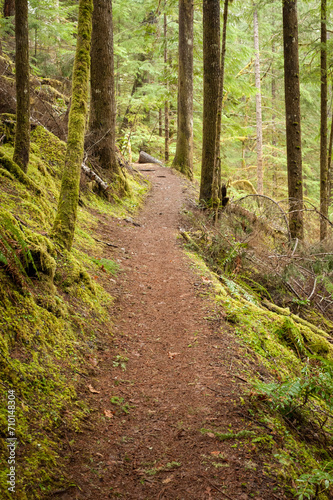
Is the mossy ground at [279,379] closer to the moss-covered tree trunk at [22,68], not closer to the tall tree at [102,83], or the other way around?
the moss-covered tree trunk at [22,68]

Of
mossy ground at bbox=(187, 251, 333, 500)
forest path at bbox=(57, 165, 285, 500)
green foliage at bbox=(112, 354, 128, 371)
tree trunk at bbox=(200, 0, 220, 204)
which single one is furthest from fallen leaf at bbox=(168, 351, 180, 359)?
tree trunk at bbox=(200, 0, 220, 204)

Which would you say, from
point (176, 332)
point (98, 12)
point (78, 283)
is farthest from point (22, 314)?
point (98, 12)

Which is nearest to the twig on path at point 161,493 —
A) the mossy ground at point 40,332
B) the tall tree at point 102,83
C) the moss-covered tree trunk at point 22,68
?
the mossy ground at point 40,332

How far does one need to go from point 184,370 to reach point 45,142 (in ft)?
21.3

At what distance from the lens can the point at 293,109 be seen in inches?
337

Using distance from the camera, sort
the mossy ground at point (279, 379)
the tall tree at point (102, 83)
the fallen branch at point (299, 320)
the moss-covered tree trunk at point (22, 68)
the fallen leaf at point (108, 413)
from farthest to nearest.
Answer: the tall tree at point (102, 83)
the fallen branch at point (299, 320)
the moss-covered tree trunk at point (22, 68)
the fallen leaf at point (108, 413)
the mossy ground at point (279, 379)

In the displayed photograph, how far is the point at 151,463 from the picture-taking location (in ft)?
7.79

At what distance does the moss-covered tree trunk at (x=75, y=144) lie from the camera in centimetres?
445

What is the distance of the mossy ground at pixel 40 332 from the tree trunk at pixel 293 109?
5800 millimetres

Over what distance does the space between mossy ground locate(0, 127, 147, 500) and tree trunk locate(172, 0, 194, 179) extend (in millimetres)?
11095

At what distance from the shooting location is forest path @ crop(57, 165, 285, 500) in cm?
214

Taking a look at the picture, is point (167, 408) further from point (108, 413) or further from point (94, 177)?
point (94, 177)

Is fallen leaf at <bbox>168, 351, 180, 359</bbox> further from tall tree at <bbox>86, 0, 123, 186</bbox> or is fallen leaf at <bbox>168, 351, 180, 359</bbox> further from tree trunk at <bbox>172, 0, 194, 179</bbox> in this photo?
tree trunk at <bbox>172, 0, 194, 179</bbox>

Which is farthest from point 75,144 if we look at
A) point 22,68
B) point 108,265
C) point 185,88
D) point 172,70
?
point 172,70
